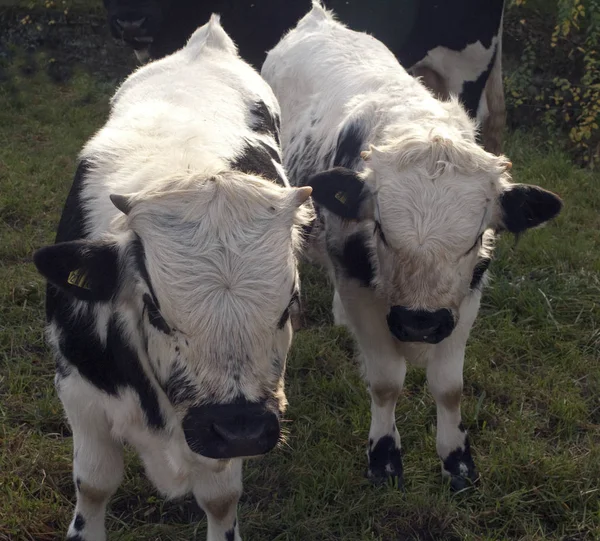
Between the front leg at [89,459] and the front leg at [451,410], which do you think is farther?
the front leg at [451,410]

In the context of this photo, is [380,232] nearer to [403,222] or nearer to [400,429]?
[403,222]

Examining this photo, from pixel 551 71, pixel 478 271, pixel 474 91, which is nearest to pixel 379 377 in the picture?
pixel 478 271

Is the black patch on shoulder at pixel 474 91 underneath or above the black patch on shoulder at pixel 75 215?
underneath

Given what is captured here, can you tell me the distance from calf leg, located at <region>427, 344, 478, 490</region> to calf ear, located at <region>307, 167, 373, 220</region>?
2.61 feet

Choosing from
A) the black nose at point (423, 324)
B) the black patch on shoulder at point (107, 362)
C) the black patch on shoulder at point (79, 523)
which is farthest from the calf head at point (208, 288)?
the black patch on shoulder at point (79, 523)

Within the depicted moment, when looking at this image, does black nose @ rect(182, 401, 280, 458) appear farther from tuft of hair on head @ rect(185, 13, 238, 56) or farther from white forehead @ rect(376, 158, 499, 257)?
tuft of hair on head @ rect(185, 13, 238, 56)

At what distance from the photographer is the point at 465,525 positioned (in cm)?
366

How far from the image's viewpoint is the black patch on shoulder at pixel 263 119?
3994 millimetres

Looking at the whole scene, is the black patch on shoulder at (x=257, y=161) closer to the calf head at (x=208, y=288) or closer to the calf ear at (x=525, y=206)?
the calf head at (x=208, y=288)

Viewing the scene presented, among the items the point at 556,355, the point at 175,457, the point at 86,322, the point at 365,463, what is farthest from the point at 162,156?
the point at 556,355

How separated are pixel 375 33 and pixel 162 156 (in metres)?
5.12

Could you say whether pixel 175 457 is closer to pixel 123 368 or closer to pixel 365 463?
pixel 123 368

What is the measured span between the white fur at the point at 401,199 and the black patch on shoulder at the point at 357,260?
45 mm

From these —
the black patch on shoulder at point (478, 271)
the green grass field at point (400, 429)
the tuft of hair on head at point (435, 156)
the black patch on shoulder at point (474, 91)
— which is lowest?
the green grass field at point (400, 429)
